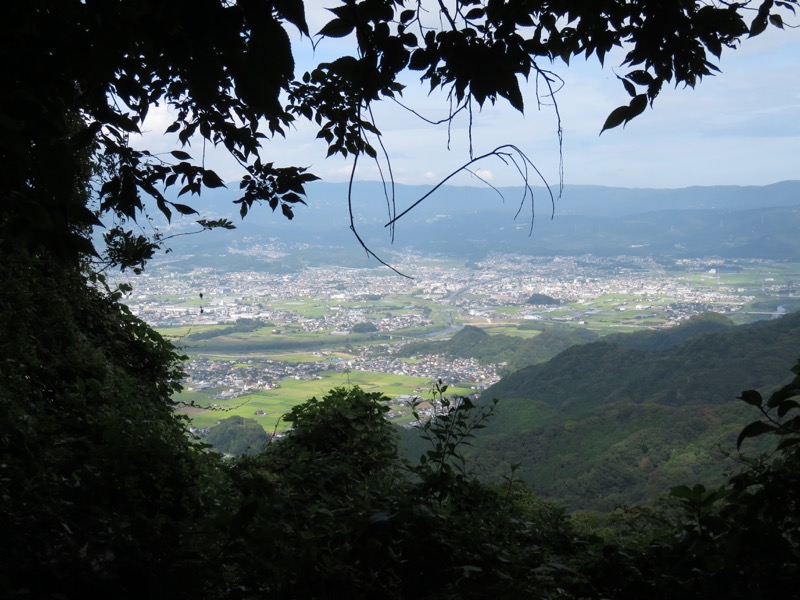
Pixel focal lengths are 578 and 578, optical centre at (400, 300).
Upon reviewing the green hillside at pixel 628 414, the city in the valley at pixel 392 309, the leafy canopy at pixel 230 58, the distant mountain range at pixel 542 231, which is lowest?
the green hillside at pixel 628 414

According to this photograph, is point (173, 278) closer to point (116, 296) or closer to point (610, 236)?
point (116, 296)

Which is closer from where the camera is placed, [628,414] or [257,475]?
[257,475]

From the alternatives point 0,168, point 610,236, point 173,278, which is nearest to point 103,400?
point 0,168

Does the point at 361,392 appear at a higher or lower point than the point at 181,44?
lower

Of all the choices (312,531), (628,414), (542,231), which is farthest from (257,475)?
(542,231)

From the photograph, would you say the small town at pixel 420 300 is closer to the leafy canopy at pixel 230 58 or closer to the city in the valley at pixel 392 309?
the city in the valley at pixel 392 309

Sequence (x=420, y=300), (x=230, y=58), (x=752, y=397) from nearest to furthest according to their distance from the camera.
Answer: (x=230, y=58) → (x=752, y=397) → (x=420, y=300)

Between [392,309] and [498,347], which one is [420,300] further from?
[498,347]

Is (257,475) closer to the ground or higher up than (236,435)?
higher up

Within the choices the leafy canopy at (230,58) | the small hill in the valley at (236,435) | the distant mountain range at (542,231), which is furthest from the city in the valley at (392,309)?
the leafy canopy at (230,58)
